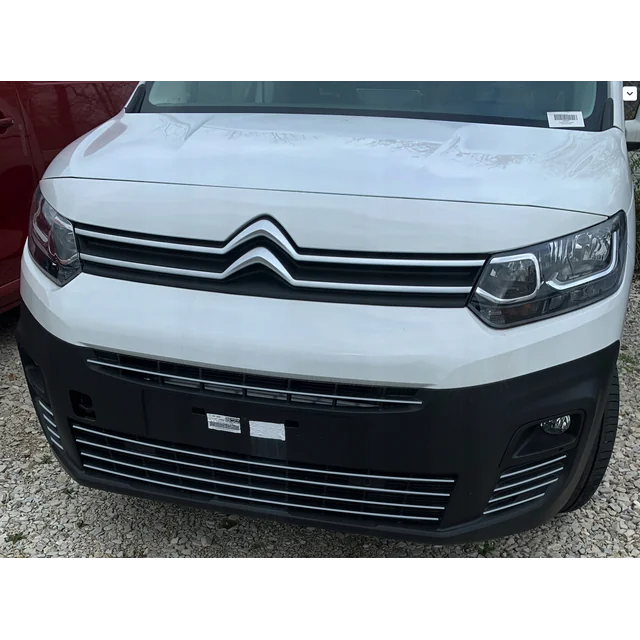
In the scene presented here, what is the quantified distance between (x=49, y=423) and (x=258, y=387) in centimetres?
86

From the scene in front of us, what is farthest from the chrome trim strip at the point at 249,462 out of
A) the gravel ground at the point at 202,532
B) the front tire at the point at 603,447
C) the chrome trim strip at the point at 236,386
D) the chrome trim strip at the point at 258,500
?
the front tire at the point at 603,447

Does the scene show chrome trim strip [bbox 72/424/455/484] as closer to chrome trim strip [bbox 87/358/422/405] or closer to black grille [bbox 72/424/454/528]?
black grille [bbox 72/424/454/528]

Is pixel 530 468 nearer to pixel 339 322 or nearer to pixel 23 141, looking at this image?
pixel 339 322

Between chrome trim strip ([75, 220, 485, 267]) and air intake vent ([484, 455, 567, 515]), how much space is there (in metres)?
0.58

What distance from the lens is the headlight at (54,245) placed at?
1889 mm

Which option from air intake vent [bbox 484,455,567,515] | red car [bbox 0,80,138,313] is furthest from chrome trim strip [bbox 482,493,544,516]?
red car [bbox 0,80,138,313]

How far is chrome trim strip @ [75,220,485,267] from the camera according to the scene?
5.28ft

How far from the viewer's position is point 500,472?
1.70m

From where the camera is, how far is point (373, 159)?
1.86m

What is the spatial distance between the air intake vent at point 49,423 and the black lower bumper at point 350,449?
4.0 inches

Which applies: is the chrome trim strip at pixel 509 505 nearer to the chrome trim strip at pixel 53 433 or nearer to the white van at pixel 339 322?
the white van at pixel 339 322

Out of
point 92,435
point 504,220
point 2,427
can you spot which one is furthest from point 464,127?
point 2,427
